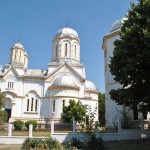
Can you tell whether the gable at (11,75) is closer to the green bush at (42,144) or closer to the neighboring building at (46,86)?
the neighboring building at (46,86)

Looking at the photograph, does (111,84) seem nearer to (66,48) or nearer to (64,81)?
(64,81)

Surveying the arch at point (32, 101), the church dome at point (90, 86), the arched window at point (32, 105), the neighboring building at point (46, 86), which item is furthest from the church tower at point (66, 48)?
the arched window at point (32, 105)

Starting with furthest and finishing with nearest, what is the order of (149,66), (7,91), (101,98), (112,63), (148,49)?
(101,98)
(7,91)
(112,63)
(149,66)
(148,49)

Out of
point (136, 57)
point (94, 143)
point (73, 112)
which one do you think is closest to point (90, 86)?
point (73, 112)

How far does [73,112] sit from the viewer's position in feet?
101

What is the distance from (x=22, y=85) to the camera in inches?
1438

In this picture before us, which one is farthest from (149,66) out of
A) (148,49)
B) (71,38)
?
(71,38)

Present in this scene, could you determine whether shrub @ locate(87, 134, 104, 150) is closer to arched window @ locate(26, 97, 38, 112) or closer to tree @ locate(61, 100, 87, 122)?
tree @ locate(61, 100, 87, 122)

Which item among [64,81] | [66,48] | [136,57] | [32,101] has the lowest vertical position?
[32,101]

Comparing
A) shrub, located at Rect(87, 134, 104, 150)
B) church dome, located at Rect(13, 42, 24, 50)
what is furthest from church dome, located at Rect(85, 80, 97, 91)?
shrub, located at Rect(87, 134, 104, 150)

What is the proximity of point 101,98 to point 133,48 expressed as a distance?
1560 inches

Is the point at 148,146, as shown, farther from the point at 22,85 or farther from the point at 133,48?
the point at 22,85

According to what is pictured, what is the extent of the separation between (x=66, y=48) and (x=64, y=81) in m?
7.70

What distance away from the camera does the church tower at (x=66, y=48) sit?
3897cm
